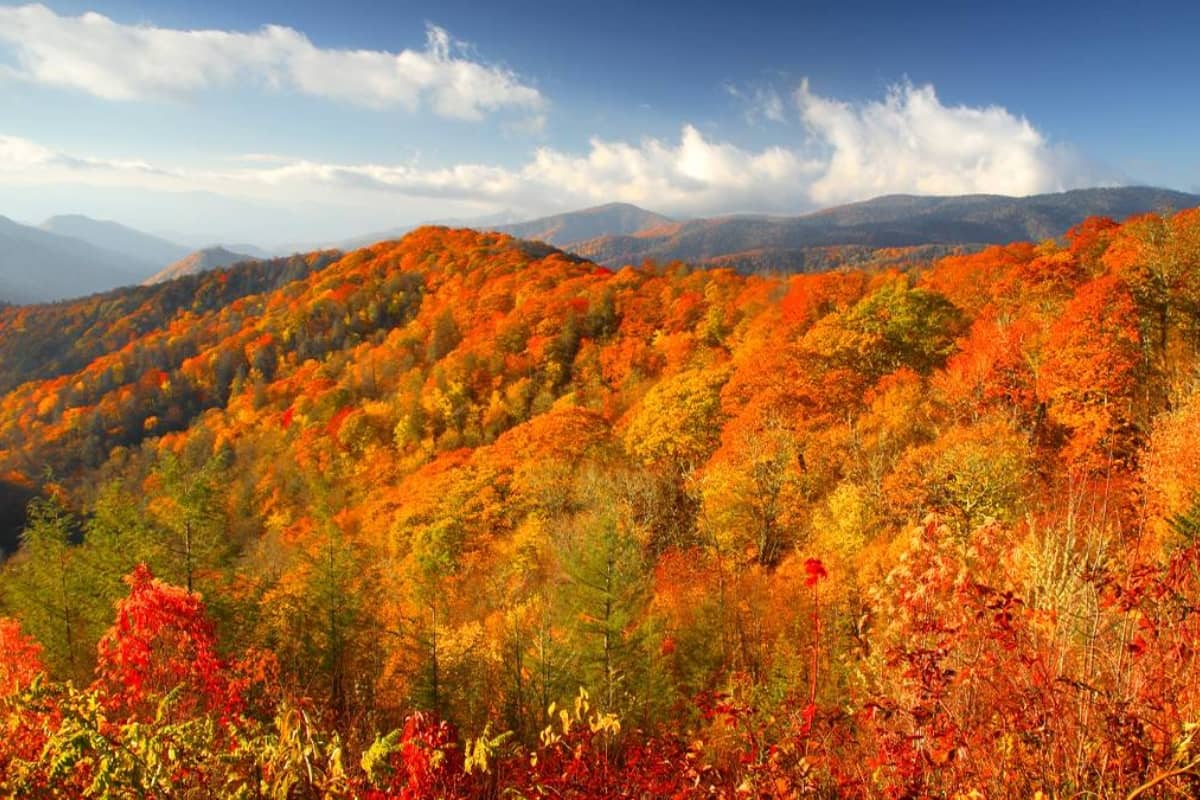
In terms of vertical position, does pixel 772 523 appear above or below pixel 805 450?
below

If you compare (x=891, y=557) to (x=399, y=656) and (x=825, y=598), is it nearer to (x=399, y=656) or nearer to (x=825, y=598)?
(x=825, y=598)

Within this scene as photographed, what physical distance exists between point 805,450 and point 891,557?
40.8ft

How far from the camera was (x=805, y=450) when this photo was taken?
32812 millimetres

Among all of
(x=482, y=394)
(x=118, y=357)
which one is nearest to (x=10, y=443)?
(x=118, y=357)

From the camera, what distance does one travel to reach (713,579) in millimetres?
26250

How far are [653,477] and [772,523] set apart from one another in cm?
899

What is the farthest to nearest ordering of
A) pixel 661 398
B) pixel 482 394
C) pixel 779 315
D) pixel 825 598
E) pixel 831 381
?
1. pixel 482 394
2. pixel 779 315
3. pixel 661 398
4. pixel 831 381
5. pixel 825 598

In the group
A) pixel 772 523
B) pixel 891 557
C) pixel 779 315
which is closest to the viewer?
pixel 891 557

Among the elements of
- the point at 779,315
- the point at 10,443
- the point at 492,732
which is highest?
the point at 779,315

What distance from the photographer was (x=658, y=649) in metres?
21.2

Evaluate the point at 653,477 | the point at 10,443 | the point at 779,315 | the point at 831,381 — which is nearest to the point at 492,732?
the point at 653,477

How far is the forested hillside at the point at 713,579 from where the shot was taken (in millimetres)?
5070

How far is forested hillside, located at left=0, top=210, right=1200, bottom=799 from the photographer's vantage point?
5070 millimetres

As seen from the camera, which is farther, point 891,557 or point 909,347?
point 909,347
